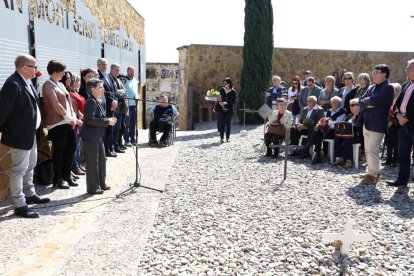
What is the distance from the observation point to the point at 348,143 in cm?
704

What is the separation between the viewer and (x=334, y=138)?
7352 millimetres

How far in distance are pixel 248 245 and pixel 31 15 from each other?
13.9 ft

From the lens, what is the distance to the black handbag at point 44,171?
213 inches

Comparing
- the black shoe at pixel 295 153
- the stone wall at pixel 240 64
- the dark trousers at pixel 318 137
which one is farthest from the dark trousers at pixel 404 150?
the stone wall at pixel 240 64

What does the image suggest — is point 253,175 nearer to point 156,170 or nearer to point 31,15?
point 156,170

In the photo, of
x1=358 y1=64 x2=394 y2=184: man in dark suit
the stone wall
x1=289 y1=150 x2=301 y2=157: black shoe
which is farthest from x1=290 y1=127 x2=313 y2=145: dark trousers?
the stone wall

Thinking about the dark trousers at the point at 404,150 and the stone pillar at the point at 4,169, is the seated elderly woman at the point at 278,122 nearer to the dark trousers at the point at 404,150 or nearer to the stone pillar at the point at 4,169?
the dark trousers at the point at 404,150

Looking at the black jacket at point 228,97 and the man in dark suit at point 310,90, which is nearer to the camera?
the man in dark suit at point 310,90

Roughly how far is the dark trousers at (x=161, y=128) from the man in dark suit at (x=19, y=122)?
5150 mm

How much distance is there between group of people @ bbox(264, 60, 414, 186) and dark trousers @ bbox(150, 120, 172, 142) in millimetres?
2565

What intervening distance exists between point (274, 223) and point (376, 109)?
2521 millimetres

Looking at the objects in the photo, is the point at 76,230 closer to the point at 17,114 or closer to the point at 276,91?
the point at 17,114

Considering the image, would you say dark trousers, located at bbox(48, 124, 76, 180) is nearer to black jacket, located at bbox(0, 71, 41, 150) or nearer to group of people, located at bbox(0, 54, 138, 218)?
group of people, located at bbox(0, 54, 138, 218)

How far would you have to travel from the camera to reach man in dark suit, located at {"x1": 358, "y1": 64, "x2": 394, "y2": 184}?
5.49 m
